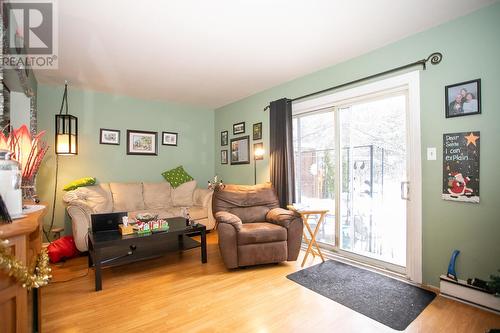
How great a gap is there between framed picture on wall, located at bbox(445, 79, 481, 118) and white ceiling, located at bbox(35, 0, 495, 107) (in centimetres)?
65

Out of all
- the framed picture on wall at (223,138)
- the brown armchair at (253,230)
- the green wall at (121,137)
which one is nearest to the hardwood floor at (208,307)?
the brown armchair at (253,230)


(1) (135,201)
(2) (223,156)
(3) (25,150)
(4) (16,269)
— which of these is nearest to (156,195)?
(1) (135,201)

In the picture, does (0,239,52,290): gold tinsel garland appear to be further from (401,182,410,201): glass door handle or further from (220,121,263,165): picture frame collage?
(220,121,263,165): picture frame collage

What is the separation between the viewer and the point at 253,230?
2.88 meters

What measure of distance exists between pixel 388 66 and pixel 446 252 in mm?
1990

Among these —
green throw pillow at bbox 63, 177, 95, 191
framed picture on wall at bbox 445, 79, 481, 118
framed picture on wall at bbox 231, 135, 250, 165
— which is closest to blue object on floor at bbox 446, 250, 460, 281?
framed picture on wall at bbox 445, 79, 481, 118

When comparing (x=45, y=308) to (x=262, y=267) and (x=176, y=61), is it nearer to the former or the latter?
(x=262, y=267)

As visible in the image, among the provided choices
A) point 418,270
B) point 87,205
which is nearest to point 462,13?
point 418,270

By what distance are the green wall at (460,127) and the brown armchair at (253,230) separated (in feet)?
4.53

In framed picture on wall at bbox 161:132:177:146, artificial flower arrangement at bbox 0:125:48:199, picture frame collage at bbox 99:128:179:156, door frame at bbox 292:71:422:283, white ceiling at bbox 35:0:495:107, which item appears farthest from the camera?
framed picture on wall at bbox 161:132:177:146

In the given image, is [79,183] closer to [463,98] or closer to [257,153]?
[257,153]

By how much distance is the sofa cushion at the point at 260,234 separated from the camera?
2.83m

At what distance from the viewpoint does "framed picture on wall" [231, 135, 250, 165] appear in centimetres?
466

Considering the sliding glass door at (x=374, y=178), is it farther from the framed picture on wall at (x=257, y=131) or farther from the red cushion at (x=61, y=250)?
the red cushion at (x=61, y=250)
